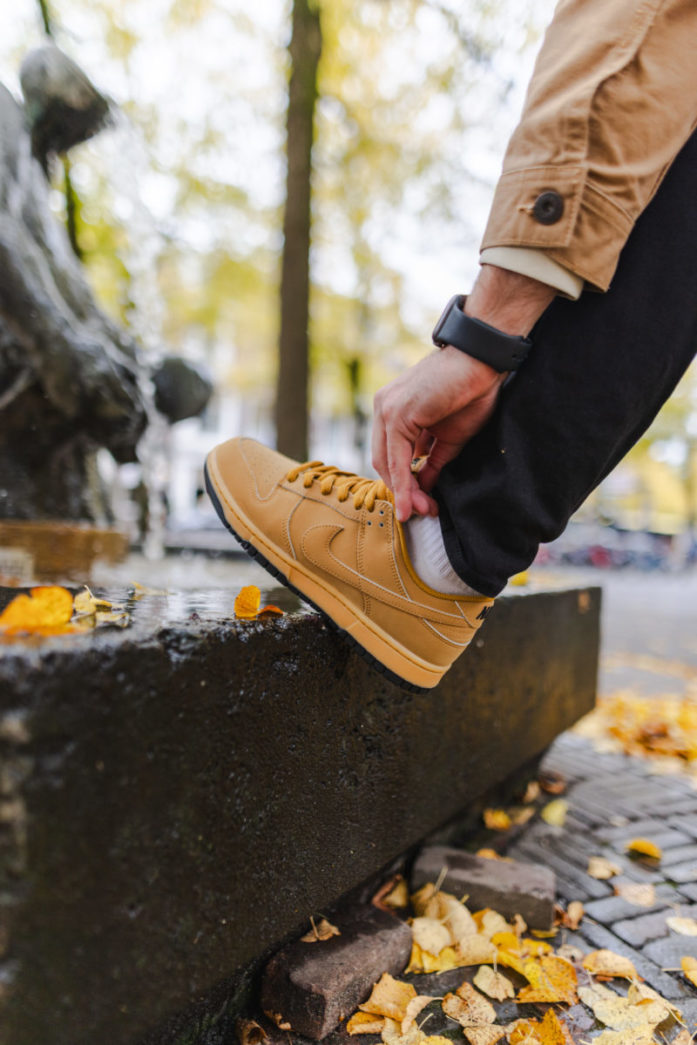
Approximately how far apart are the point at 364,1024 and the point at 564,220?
A: 5.10ft

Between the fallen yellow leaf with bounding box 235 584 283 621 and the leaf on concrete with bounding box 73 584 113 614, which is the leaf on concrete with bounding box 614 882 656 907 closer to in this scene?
the fallen yellow leaf with bounding box 235 584 283 621

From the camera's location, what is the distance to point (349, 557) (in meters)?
1.41

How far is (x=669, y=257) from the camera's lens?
1.16 m

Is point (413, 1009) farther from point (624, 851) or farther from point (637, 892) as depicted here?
point (624, 851)

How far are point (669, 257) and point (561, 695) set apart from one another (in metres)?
2.12

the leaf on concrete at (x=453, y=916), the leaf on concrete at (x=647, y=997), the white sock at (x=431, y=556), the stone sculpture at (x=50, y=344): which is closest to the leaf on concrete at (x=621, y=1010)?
the leaf on concrete at (x=647, y=997)

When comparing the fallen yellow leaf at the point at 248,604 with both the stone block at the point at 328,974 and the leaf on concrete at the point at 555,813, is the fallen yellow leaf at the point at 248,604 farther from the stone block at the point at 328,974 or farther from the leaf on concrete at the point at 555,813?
the leaf on concrete at the point at 555,813

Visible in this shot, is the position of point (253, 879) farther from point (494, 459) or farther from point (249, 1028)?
point (494, 459)

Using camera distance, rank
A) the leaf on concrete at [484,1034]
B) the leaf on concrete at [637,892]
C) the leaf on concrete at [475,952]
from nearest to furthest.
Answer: the leaf on concrete at [484,1034] → the leaf on concrete at [475,952] → the leaf on concrete at [637,892]

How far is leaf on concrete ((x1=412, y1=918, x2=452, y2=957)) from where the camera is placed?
1.65 meters

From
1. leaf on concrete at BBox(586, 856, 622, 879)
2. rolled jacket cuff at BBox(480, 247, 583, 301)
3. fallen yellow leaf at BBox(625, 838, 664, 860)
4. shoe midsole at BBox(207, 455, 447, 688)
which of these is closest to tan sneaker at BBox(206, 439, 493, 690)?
shoe midsole at BBox(207, 455, 447, 688)

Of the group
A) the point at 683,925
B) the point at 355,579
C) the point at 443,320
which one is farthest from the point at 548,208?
the point at 683,925

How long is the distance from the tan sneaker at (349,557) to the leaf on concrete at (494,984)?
0.73 m

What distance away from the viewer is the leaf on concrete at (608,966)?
5.46 feet
